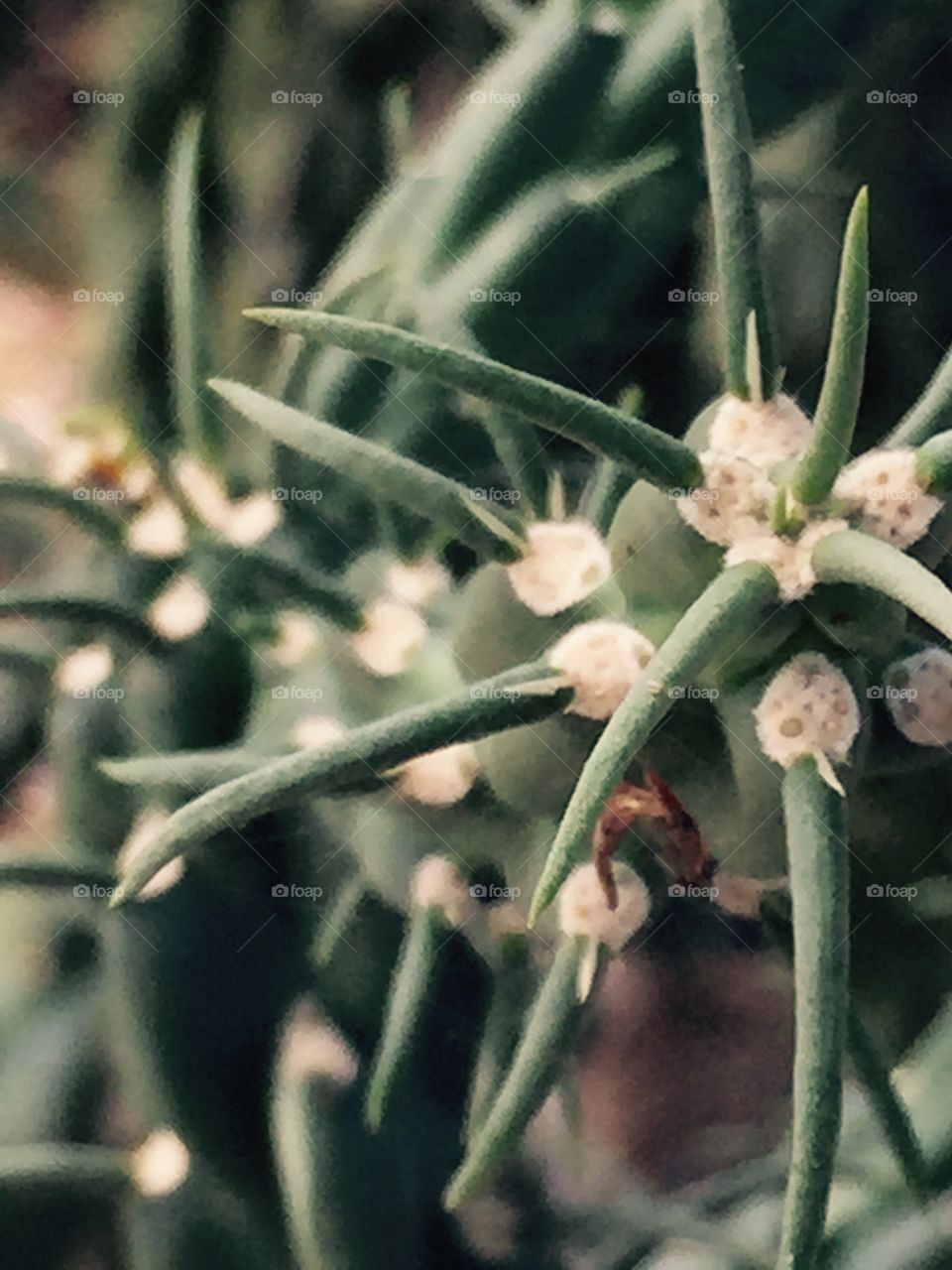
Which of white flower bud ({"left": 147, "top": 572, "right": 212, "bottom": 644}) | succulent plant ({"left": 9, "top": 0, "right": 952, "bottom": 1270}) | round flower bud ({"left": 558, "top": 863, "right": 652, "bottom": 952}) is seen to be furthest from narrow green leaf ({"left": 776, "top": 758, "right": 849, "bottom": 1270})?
A: white flower bud ({"left": 147, "top": 572, "right": 212, "bottom": 644})

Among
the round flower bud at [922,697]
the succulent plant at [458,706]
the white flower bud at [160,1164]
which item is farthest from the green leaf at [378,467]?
the white flower bud at [160,1164]

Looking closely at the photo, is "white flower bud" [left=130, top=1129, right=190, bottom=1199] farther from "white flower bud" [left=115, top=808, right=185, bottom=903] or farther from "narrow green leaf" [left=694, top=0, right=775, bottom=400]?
"narrow green leaf" [left=694, top=0, right=775, bottom=400]

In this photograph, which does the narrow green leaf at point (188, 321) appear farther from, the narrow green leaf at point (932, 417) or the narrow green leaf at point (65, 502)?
the narrow green leaf at point (932, 417)

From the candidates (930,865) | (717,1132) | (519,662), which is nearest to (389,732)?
(519,662)

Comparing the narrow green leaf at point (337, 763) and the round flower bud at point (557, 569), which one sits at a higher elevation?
the round flower bud at point (557, 569)

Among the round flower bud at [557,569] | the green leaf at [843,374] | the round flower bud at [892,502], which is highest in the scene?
the round flower bud at [557,569]
